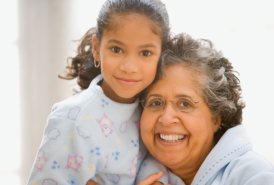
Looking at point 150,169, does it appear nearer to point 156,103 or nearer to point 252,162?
point 156,103

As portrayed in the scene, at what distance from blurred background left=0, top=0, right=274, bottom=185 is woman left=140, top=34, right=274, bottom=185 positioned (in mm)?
1036

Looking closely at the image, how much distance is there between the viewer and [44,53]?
12.0ft

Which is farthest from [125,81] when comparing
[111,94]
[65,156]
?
[65,156]

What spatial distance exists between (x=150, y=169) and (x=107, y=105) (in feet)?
1.31

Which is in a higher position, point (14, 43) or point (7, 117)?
point (14, 43)

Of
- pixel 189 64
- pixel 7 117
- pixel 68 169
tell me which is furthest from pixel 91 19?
pixel 68 169

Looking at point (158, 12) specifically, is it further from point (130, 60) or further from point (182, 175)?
point (182, 175)

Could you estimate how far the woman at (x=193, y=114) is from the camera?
212cm

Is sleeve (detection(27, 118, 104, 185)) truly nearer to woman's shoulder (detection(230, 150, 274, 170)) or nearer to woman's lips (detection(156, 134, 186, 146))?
woman's lips (detection(156, 134, 186, 146))

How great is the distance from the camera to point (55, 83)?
3.74 m

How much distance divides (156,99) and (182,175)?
1.47 feet

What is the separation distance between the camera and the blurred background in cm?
326

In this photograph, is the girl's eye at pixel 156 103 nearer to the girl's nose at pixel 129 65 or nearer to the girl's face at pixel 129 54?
the girl's face at pixel 129 54

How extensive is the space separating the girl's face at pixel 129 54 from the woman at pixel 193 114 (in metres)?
0.15
